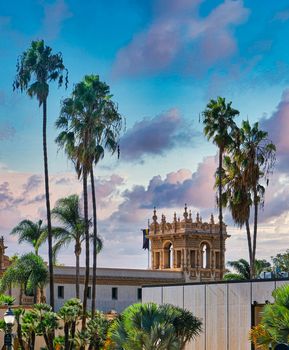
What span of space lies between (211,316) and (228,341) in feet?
6.14

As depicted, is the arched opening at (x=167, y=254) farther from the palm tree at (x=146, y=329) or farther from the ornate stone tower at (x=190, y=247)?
the palm tree at (x=146, y=329)

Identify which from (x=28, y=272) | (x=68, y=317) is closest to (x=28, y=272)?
(x=28, y=272)

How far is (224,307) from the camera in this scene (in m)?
42.7

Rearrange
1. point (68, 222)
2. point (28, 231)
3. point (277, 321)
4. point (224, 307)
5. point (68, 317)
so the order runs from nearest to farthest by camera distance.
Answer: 1. point (277, 321)
2. point (224, 307)
3. point (68, 317)
4. point (68, 222)
5. point (28, 231)

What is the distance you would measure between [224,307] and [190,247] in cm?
4348

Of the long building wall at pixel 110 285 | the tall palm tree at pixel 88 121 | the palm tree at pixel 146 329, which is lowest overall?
the palm tree at pixel 146 329

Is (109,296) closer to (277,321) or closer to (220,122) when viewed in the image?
(220,122)

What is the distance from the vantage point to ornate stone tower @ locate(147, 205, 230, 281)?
85.2 m

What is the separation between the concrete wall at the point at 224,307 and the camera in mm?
41062

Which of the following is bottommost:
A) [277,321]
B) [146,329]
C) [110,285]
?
[146,329]

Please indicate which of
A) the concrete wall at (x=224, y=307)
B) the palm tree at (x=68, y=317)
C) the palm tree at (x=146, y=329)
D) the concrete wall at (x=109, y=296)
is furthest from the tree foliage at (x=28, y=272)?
the palm tree at (x=146, y=329)

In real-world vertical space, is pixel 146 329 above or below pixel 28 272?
below

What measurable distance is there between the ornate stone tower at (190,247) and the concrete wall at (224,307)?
3921cm

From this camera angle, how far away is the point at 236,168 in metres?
63.7
